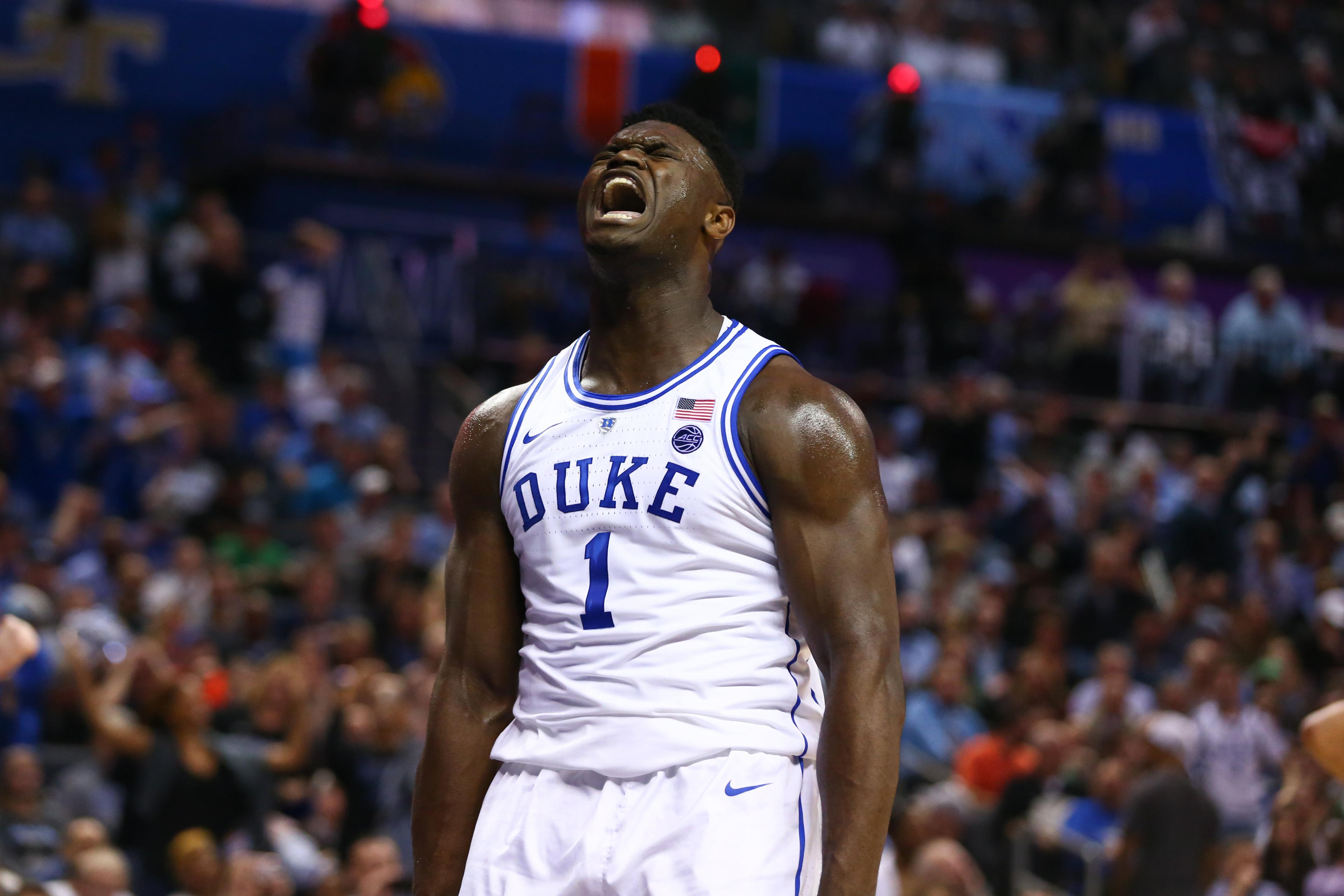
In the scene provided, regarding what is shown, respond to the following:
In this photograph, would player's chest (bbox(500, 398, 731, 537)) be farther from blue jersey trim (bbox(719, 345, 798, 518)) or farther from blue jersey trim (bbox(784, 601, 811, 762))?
blue jersey trim (bbox(784, 601, 811, 762))

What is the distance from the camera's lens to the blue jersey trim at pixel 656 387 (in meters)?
3.61

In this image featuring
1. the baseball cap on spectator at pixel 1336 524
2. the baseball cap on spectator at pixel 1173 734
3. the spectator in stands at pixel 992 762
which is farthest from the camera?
the baseball cap on spectator at pixel 1336 524

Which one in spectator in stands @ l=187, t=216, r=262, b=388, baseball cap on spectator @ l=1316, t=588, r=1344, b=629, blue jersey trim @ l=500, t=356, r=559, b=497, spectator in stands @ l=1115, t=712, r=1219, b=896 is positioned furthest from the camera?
spectator in stands @ l=187, t=216, r=262, b=388

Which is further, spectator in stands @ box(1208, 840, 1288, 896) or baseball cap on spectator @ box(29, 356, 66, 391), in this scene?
baseball cap on spectator @ box(29, 356, 66, 391)

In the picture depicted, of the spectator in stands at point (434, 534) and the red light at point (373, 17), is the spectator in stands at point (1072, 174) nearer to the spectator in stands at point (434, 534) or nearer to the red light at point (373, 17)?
the red light at point (373, 17)

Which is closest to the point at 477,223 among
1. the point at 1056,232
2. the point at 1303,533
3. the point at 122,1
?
the point at 122,1

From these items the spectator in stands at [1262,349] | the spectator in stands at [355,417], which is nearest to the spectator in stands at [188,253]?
the spectator in stands at [355,417]

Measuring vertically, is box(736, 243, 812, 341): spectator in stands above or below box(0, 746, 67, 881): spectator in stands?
above

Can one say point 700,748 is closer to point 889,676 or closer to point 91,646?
point 889,676

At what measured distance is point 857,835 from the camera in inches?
128

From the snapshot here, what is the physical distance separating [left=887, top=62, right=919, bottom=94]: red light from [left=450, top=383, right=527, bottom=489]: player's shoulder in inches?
679

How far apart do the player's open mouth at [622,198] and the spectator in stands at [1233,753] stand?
918 cm

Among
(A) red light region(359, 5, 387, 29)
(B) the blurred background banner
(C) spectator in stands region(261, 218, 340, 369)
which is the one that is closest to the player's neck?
(C) spectator in stands region(261, 218, 340, 369)

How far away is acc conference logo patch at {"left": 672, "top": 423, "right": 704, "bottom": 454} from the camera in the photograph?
3.48m
